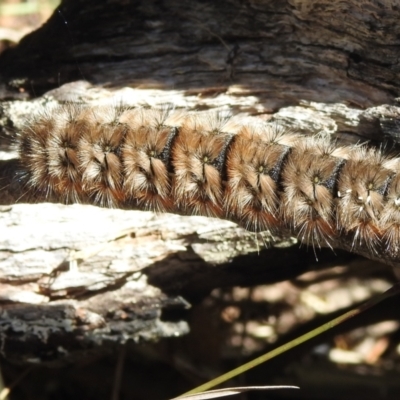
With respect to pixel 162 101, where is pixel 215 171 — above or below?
below

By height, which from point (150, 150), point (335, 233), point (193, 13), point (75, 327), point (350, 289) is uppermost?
point (193, 13)

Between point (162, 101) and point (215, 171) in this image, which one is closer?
point (215, 171)

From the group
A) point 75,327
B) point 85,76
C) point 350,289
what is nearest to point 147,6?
point 85,76

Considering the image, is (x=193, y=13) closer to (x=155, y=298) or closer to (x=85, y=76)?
(x=85, y=76)

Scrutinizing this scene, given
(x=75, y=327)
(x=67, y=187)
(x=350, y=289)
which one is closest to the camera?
(x=67, y=187)
